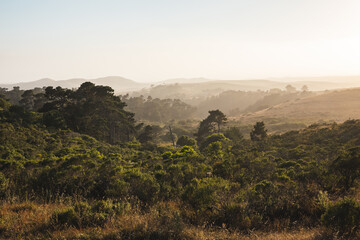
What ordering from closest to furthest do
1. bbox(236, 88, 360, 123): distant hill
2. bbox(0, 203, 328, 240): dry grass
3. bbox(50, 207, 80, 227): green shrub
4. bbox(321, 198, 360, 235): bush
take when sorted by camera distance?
1. bbox(0, 203, 328, 240): dry grass
2. bbox(321, 198, 360, 235): bush
3. bbox(50, 207, 80, 227): green shrub
4. bbox(236, 88, 360, 123): distant hill

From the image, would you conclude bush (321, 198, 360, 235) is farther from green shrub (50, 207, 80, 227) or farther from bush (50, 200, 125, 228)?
green shrub (50, 207, 80, 227)

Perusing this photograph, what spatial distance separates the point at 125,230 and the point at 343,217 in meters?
4.29

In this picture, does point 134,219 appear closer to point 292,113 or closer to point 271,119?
point 271,119

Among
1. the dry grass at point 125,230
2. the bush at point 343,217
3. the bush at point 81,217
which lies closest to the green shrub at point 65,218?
the bush at point 81,217

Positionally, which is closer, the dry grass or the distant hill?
the dry grass

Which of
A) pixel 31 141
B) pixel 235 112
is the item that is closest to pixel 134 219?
pixel 31 141

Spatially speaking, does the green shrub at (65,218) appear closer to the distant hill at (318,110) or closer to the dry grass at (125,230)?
the dry grass at (125,230)

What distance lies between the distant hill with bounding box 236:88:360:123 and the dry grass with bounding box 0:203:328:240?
7837cm

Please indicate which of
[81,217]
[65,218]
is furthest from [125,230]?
[65,218]

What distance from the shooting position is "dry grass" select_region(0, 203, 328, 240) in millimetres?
4027

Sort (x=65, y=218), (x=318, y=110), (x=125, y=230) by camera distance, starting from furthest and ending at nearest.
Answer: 1. (x=318, y=110)
2. (x=65, y=218)
3. (x=125, y=230)

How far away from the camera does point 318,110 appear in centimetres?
8744

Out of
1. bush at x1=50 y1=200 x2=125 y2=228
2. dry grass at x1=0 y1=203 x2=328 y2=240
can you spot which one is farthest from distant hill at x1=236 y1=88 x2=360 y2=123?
bush at x1=50 y1=200 x2=125 y2=228

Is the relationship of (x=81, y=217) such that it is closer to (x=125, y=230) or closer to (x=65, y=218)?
(x=65, y=218)
